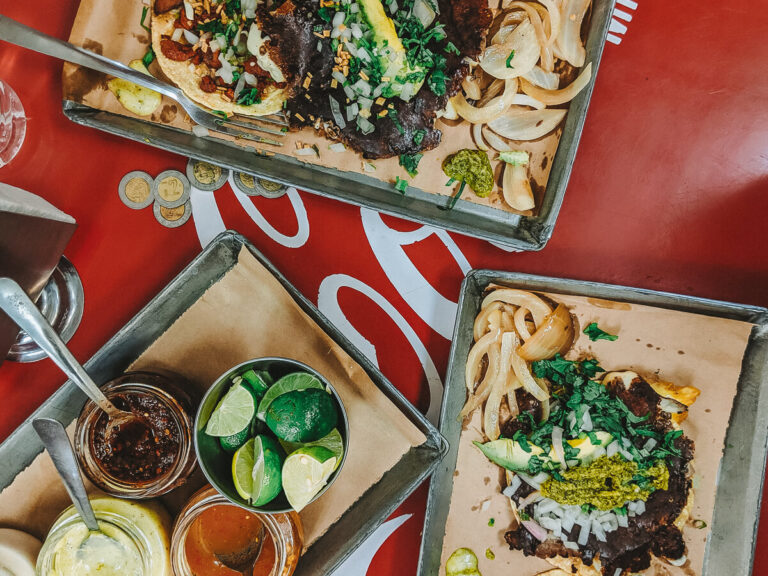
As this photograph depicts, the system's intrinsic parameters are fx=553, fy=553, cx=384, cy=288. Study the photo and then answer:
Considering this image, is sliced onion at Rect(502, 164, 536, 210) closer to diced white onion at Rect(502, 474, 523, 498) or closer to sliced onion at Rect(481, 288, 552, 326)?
sliced onion at Rect(481, 288, 552, 326)

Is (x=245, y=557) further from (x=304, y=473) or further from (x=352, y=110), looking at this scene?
(x=352, y=110)

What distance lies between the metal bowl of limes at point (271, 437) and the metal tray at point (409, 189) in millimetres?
840

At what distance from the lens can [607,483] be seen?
95.7 inches

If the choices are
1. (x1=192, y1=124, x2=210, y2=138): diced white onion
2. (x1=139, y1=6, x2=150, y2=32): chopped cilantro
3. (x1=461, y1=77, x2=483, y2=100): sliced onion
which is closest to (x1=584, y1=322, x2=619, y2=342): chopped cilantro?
(x1=461, y1=77, x2=483, y2=100): sliced onion

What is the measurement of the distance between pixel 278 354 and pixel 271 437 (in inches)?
15.7

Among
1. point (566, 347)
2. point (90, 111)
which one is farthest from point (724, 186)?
point (90, 111)

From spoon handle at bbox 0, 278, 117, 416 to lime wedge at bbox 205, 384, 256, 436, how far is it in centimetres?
46

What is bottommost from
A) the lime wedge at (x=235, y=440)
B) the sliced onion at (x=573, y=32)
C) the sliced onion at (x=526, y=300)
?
the lime wedge at (x=235, y=440)

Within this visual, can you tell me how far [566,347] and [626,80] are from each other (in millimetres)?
1318

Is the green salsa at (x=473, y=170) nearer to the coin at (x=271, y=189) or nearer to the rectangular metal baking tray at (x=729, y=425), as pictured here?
the rectangular metal baking tray at (x=729, y=425)

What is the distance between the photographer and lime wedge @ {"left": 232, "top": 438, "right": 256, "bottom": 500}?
199 cm

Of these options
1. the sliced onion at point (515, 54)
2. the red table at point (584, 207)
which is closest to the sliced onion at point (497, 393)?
the red table at point (584, 207)

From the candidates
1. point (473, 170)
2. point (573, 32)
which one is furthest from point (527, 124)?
point (573, 32)

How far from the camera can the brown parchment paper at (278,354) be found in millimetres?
2328
